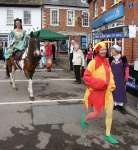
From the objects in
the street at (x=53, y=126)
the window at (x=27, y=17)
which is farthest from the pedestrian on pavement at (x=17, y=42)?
the window at (x=27, y=17)

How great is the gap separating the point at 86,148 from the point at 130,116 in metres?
3.02

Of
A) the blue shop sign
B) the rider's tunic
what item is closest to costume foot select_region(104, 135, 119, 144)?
the rider's tunic

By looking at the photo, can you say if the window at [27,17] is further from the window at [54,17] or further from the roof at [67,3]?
the window at [54,17]

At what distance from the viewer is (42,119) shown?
30.7 feet

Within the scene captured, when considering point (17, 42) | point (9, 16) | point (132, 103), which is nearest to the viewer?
point (132, 103)

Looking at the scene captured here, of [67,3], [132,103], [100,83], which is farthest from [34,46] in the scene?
[67,3]

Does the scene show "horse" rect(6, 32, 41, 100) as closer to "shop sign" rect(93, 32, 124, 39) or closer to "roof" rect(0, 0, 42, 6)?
"shop sign" rect(93, 32, 124, 39)

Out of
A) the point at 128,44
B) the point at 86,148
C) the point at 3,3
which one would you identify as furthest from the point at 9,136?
the point at 3,3

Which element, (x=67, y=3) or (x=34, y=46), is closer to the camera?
(x=34, y=46)

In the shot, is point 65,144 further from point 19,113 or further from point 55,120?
point 19,113

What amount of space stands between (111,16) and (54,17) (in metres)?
30.0

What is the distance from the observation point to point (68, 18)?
51469 mm

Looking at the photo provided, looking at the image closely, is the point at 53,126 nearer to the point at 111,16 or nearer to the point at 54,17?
the point at 111,16

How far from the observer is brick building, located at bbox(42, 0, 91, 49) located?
50.3 meters
